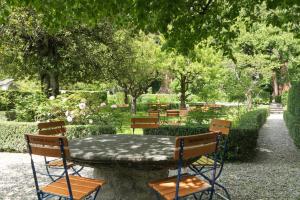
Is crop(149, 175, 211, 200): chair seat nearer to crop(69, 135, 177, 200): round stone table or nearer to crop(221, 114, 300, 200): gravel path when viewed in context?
crop(69, 135, 177, 200): round stone table

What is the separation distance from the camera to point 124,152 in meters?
4.94

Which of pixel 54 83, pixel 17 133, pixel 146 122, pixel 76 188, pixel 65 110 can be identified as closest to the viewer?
pixel 76 188

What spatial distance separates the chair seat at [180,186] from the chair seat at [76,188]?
2.36 feet

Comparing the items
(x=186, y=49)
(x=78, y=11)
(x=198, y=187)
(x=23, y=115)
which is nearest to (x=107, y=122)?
(x=23, y=115)

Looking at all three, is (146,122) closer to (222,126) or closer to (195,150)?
(222,126)

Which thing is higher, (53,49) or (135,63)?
(53,49)

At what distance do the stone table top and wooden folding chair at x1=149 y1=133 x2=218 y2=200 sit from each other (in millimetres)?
253

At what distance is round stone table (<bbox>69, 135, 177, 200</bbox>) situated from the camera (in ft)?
15.3

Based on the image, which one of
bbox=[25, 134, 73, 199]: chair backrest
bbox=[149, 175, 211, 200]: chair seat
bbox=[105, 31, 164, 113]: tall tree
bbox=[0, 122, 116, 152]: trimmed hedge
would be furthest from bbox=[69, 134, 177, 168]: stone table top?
bbox=[105, 31, 164, 113]: tall tree

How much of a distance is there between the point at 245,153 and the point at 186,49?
9.54 ft

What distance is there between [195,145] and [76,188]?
152 centimetres

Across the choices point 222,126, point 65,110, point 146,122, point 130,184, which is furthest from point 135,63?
point 130,184

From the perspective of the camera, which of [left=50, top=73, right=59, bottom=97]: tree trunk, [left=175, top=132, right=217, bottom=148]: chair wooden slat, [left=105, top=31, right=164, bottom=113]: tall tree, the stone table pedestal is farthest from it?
[left=105, top=31, right=164, bottom=113]: tall tree

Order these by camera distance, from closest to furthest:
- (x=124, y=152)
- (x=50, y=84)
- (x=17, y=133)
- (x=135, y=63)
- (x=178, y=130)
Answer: (x=124, y=152)
(x=178, y=130)
(x=17, y=133)
(x=50, y=84)
(x=135, y=63)
